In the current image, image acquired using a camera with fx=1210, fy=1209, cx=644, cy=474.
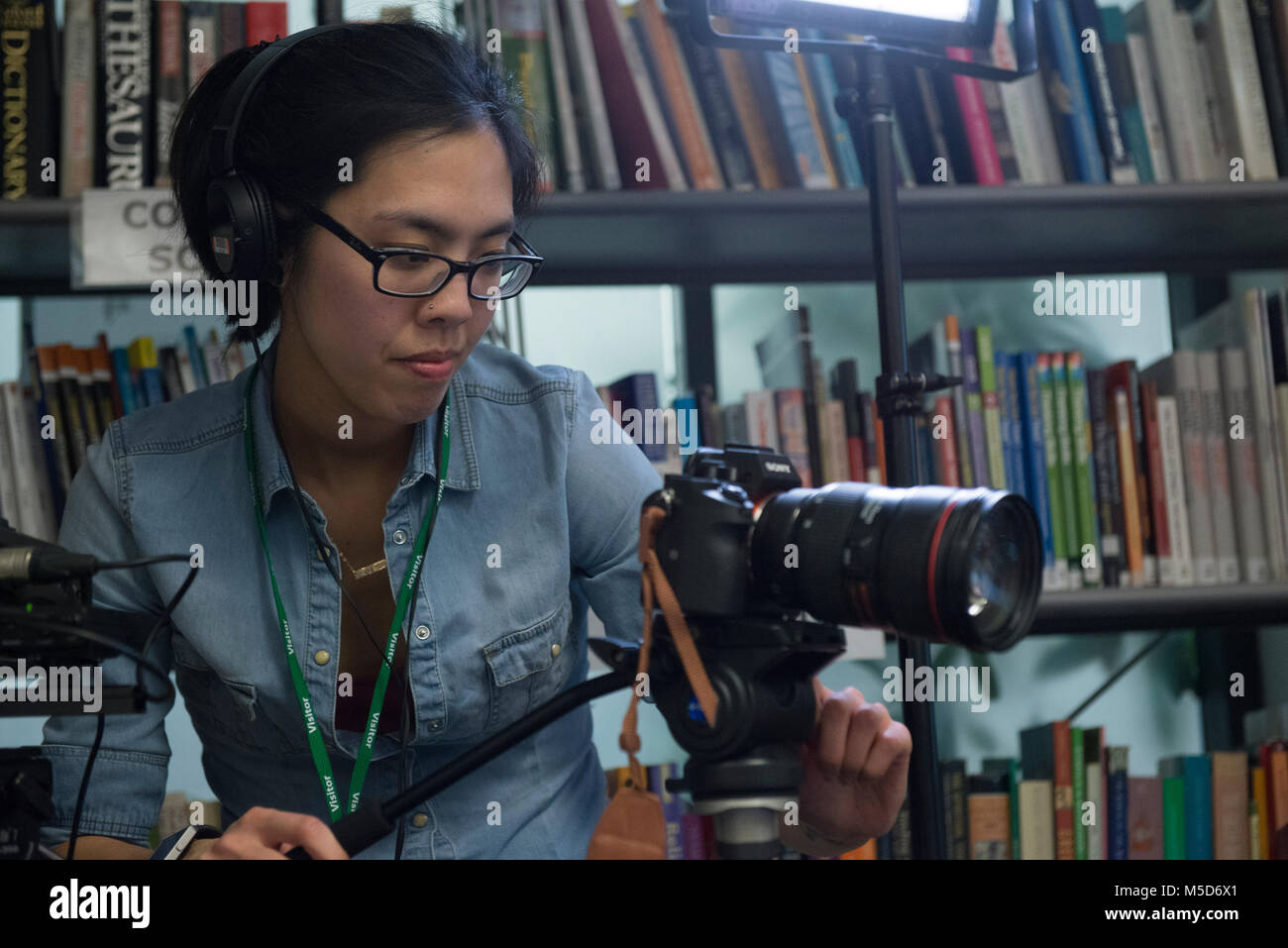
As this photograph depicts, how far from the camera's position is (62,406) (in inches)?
56.6

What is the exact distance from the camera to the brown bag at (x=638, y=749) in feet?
2.22

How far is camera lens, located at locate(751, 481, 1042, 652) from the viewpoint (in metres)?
0.64

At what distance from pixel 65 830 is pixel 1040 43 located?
139cm

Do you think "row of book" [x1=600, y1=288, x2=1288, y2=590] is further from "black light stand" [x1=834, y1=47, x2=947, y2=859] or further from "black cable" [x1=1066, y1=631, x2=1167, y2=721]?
"black light stand" [x1=834, y1=47, x2=947, y2=859]

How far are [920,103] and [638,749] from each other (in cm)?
108

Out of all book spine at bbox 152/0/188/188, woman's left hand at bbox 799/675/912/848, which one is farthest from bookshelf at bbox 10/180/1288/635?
woman's left hand at bbox 799/675/912/848

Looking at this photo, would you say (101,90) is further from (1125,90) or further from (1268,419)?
(1268,419)

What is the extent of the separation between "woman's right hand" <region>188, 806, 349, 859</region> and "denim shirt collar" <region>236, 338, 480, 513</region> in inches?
15.5

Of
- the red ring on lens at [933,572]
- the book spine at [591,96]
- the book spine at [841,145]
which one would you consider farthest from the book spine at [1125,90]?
the red ring on lens at [933,572]

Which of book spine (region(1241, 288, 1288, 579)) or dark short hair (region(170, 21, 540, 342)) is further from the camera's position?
book spine (region(1241, 288, 1288, 579))

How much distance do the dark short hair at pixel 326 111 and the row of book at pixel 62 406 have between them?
0.42 m
